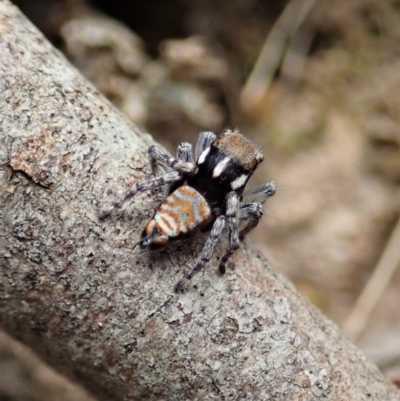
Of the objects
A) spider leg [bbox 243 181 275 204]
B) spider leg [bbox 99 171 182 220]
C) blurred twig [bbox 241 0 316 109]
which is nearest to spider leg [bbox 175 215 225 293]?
spider leg [bbox 99 171 182 220]

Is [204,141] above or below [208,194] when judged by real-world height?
above

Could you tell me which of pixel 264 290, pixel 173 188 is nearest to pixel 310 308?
pixel 264 290

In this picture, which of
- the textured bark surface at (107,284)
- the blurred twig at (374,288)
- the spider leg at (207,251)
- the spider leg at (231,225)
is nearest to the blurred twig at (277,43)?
the blurred twig at (374,288)

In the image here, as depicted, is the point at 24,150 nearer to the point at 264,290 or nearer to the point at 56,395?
the point at 264,290

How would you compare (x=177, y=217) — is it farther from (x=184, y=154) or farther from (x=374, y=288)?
(x=374, y=288)

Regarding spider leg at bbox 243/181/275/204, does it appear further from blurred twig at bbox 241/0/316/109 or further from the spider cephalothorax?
blurred twig at bbox 241/0/316/109

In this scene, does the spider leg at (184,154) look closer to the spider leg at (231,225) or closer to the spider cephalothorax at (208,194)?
the spider cephalothorax at (208,194)

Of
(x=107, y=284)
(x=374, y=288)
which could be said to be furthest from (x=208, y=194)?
(x=374, y=288)
